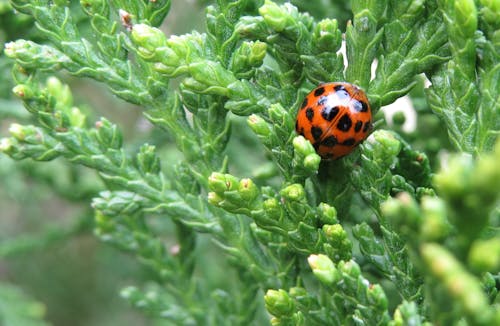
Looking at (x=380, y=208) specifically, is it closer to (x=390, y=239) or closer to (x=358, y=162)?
(x=390, y=239)

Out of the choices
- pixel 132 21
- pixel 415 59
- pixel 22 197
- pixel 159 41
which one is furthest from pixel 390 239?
pixel 22 197

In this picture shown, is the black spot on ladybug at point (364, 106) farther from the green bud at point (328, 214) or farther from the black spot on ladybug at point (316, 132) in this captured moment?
the green bud at point (328, 214)

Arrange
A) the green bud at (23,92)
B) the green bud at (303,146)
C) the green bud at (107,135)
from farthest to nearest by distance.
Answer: the green bud at (107,135)
the green bud at (23,92)
the green bud at (303,146)

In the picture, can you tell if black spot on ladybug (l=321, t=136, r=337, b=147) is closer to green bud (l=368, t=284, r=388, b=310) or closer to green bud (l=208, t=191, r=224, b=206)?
green bud (l=208, t=191, r=224, b=206)

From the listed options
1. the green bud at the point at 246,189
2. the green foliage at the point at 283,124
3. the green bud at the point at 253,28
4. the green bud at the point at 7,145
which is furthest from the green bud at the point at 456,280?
the green bud at the point at 7,145

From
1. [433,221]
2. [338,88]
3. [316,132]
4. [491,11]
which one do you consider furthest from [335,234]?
[491,11]

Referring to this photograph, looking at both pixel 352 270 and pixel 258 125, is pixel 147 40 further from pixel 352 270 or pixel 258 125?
pixel 352 270
